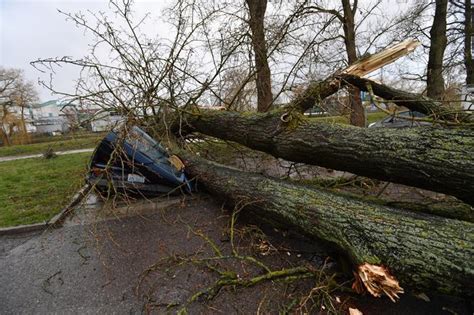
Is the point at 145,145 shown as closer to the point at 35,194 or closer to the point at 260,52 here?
the point at 35,194

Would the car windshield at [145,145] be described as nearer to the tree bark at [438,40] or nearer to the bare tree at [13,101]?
the tree bark at [438,40]

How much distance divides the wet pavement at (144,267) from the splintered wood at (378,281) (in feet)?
0.87

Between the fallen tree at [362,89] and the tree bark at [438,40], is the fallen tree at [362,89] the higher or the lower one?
the lower one

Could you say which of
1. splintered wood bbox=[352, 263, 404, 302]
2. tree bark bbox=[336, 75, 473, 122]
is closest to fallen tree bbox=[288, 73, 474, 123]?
tree bark bbox=[336, 75, 473, 122]

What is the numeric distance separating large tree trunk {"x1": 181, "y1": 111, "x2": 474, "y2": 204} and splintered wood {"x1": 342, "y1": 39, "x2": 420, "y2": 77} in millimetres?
1065

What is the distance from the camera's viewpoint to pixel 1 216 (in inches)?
161

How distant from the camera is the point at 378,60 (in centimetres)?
334

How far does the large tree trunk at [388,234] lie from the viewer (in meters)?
1.61

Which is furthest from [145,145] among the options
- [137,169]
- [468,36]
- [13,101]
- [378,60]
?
[13,101]

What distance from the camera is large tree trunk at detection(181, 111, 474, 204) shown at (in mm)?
1976

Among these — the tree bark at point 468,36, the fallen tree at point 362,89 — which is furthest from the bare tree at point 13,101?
the tree bark at point 468,36

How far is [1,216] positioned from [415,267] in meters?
5.17

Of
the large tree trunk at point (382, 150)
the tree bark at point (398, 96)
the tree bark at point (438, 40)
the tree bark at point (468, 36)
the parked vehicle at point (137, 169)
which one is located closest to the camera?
the large tree trunk at point (382, 150)

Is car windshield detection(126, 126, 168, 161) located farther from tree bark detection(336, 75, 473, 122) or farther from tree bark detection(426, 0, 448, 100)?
tree bark detection(426, 0, 448, 100)
